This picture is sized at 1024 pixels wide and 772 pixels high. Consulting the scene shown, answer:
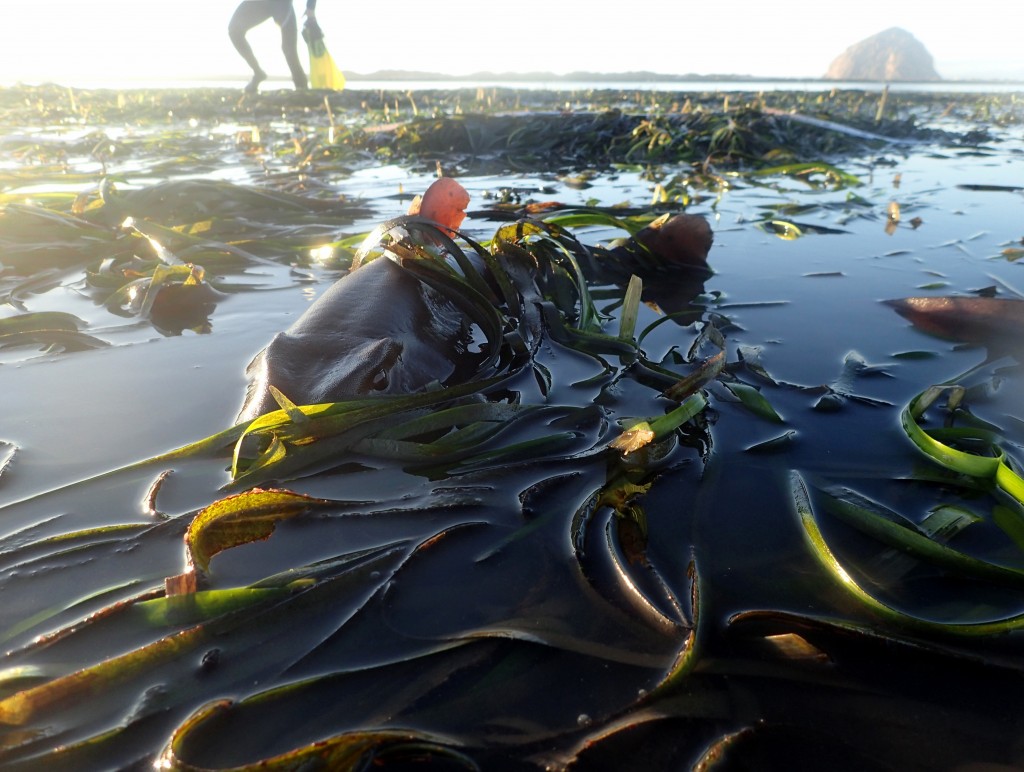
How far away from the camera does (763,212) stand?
428cm

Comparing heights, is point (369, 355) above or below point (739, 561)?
above

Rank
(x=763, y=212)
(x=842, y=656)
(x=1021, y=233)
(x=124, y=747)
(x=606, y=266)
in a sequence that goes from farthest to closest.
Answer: (x=763, y=212), (x=1021, y=233), (x=606, y=266), (x=842, y=656), (x=124, y=747)

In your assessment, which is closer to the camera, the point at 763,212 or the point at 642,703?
the point at 642,703

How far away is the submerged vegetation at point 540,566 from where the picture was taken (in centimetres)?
80

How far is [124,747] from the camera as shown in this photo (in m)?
0.76

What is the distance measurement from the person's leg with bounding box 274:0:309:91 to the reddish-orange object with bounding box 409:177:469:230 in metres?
19.2

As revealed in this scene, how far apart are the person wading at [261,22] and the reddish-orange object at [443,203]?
18479 millimetres

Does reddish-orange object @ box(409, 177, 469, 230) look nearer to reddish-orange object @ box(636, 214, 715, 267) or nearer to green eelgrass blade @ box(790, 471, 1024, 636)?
reddish-orange object @ box(636, 214, 715, 267)

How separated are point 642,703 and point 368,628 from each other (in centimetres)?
44

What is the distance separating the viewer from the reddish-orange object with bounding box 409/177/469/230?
2287 millimetres

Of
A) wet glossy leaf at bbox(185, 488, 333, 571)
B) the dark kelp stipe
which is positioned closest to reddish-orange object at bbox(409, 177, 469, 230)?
the dark kelp stipe

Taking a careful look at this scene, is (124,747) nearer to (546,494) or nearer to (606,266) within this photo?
(546,494)

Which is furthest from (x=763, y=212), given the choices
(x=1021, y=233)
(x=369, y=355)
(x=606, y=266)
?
(x=369, y=355)

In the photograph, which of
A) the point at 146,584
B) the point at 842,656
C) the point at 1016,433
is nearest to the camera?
the point at 842,656
